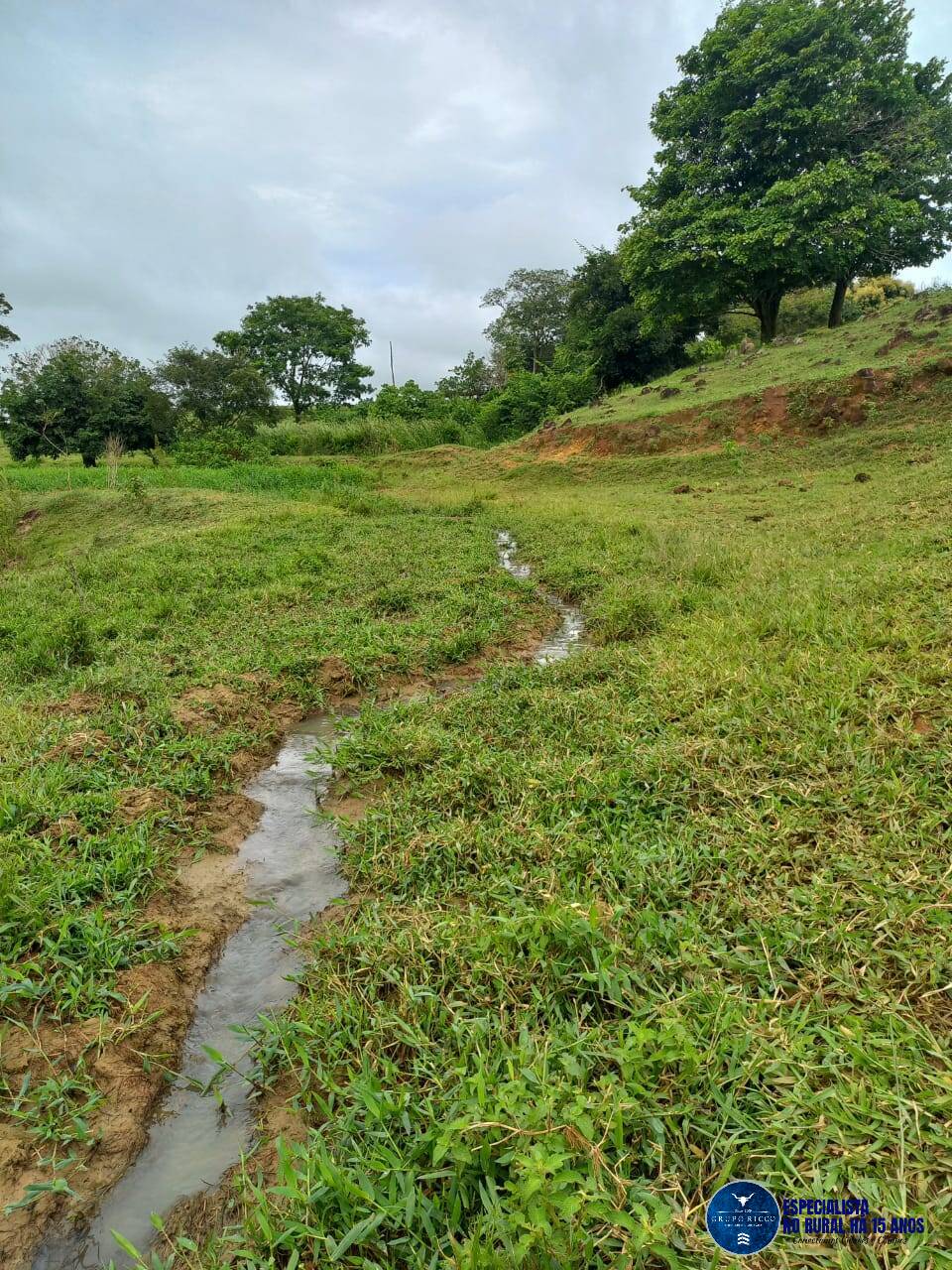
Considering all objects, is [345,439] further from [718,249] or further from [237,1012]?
[237,1012]

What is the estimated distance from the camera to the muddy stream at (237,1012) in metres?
1.77

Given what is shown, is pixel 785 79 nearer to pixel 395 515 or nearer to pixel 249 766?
pixel 395 515

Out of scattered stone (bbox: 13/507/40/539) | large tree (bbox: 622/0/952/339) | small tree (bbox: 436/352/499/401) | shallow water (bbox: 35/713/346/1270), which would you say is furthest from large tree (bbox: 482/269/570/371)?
shallow water (bbox: 35/713/346/1270)

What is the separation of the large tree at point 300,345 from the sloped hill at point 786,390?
2186 cm

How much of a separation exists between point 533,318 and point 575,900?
39.4 metres

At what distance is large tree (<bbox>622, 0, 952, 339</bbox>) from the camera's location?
1600 cm

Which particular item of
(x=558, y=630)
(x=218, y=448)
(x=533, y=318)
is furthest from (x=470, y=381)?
(x=558, y=630)

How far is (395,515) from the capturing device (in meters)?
13.2

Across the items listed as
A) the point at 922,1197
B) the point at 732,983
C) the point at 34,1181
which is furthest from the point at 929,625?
the point at 34,1181

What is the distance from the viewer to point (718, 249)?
17812 millimetres

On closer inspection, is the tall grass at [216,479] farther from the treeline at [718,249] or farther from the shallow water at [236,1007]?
the shallow water at [236,1007]

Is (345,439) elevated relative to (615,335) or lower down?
lower down

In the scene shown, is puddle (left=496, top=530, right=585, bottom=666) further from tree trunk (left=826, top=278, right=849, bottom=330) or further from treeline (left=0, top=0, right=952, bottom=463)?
tree trunk (left=826, top=278, right=849, bottom=330)

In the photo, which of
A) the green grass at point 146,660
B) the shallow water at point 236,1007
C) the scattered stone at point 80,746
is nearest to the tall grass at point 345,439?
the green grass at point 146,660
